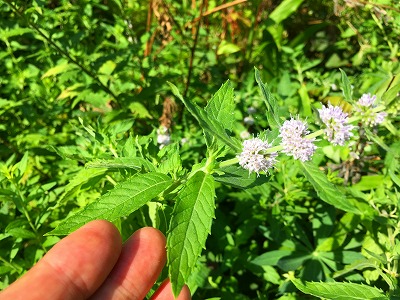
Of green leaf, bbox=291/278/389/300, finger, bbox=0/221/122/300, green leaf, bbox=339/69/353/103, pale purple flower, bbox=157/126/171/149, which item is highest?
green leaf, bbox=339/69/353/103

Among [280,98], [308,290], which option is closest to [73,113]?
[280,98]

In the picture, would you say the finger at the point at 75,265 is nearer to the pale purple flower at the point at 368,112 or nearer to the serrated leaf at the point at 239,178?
the serrated leaf at the point at 239,178

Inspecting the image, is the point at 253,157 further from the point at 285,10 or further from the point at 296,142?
the point at 285,10

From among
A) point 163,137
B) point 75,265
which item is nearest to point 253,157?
point 75,265

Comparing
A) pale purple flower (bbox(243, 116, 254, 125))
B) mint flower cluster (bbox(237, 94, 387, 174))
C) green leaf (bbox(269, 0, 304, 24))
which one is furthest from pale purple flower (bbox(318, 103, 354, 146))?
green leaf (bbox(269, 0, 304, 24))

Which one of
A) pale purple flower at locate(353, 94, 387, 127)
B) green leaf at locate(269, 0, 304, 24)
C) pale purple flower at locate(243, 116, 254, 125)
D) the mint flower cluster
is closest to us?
the mint flower cluster

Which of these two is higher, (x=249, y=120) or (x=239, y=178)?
(x=239, y=178)

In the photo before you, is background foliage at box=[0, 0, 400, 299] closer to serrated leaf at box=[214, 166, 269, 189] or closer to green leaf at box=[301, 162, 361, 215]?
serrated leaf at box=[214, 166, 269, 189]
